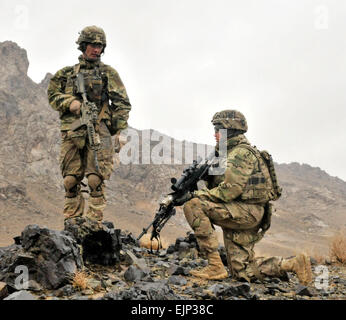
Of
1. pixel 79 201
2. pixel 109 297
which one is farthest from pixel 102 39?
pixel 109 297

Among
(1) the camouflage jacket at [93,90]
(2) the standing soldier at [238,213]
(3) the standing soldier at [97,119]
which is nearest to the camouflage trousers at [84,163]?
(3) the standing soldier at [97,119]

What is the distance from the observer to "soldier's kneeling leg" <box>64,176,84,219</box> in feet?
18.2

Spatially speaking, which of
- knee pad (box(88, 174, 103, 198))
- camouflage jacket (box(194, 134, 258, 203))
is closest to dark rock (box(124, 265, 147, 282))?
camouflage jacket (box(194, 134, 258, 203))

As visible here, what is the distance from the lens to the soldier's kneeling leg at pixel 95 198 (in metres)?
5.36

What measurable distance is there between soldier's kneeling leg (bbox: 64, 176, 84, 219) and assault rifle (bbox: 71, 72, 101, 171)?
1.73 ft

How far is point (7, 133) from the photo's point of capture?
30.2 meters

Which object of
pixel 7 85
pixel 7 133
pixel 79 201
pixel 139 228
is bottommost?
pixel 139 228

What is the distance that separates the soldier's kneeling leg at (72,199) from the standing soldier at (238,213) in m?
1.70

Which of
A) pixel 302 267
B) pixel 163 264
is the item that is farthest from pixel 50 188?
pixel 302 267

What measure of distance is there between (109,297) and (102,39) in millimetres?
3632

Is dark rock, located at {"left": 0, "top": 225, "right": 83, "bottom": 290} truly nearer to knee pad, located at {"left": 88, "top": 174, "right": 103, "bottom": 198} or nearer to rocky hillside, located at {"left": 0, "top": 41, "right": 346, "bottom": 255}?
knee pad, located at {"left": 88, "top": 174, "right": 103, "bottom": 198}

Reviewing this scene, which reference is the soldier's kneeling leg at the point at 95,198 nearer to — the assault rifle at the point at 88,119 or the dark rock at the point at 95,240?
the assault rifle at the point at 88,119

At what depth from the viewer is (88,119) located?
207 inches
